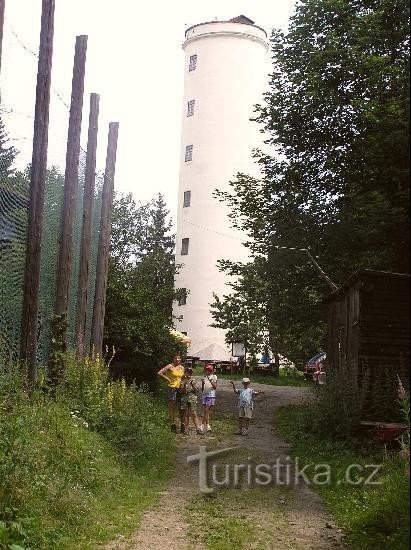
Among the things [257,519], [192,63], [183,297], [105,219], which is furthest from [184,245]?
[257,519]

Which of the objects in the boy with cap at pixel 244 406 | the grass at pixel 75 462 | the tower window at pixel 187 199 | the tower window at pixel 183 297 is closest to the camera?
the grass at pixel 75 462

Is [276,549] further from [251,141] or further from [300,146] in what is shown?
[251,141]

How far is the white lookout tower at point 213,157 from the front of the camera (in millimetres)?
45969

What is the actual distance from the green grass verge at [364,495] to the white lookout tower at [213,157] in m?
30.5

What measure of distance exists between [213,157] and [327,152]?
2356cm

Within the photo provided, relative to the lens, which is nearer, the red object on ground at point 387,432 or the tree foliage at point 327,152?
the red object on ground at point 387,432

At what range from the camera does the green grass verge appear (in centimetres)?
773

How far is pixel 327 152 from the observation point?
23.3 metres

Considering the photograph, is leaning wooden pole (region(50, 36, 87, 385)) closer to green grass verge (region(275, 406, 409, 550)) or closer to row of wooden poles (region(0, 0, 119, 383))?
row of wooden poles (region(0, 0, 119, 383))

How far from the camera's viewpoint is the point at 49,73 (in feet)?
40.3

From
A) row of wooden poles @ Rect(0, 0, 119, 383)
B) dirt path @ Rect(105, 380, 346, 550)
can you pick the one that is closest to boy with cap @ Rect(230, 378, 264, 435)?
dirt path @ Rect(105, 380, 346, 550)

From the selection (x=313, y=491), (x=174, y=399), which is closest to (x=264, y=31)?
(x=174, y=399)

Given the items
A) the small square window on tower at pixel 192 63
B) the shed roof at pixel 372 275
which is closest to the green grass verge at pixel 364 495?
the shed roof at pixel 372 275

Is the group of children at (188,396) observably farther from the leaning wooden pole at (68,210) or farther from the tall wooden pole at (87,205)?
the leaning wooden pole at (68,210)
